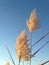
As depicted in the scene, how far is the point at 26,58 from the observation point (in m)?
4.74

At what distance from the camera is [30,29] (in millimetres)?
5086

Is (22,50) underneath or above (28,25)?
underneath

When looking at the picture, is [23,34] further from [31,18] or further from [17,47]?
[31,18]

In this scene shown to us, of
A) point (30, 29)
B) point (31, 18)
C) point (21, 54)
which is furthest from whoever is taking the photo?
point (31, 18)

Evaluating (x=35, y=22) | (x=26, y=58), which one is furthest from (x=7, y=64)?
(x=35, y=22)

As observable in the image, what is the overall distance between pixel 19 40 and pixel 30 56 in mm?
509

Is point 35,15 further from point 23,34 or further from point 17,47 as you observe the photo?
point 17,47

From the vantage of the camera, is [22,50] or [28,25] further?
[28,25]

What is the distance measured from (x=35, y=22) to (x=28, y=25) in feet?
0.78

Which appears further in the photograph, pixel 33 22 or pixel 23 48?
pixel 33 22

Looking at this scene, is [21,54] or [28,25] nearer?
[21,54]

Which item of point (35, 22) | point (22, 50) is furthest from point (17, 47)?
point (35, 22)

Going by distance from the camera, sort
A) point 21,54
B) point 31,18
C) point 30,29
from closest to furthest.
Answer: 1. point 21,54
2. point 30,29
3. point 31,18

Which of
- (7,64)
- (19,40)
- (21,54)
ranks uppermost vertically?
(19,40)
